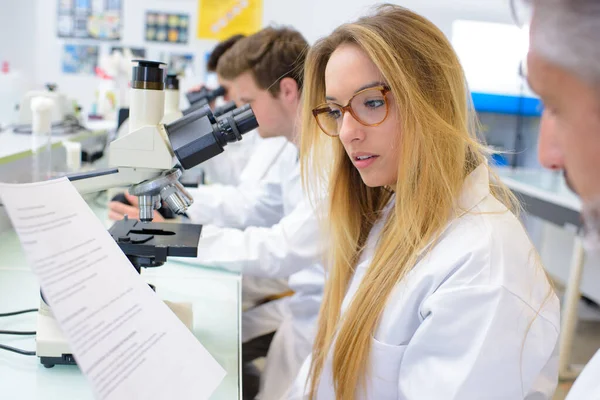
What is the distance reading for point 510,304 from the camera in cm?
87

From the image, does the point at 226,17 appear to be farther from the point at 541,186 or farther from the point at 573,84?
the point at 573,84

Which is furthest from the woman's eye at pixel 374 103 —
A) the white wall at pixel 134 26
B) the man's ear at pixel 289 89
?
the white wall at pixel 134 26

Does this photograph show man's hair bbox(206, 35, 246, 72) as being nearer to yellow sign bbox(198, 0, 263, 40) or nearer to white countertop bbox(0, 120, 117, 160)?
white countertop bbox(0, 120, 117, 160)

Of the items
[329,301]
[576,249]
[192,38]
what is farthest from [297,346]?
[192,38]

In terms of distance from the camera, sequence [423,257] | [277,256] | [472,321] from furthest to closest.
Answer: [277,256] < [423,257] < [472,321]

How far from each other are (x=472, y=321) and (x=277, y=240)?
78 cm

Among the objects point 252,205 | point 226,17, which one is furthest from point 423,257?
point 226,17

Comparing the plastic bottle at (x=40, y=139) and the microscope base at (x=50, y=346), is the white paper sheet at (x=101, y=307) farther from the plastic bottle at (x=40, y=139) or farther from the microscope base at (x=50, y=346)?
the plastic bottle at (x=40, y=139)

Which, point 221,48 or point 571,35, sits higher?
point 221,48

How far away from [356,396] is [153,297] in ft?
1.35

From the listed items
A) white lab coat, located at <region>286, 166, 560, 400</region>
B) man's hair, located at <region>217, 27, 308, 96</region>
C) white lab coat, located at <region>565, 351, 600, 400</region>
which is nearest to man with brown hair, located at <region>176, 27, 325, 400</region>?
man's hair, located at <region>217, 27, 308, 96</region>

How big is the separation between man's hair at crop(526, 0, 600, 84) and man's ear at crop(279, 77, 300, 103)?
1.52m

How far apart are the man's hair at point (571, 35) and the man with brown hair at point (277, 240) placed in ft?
3.35

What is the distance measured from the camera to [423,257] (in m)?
0.99
